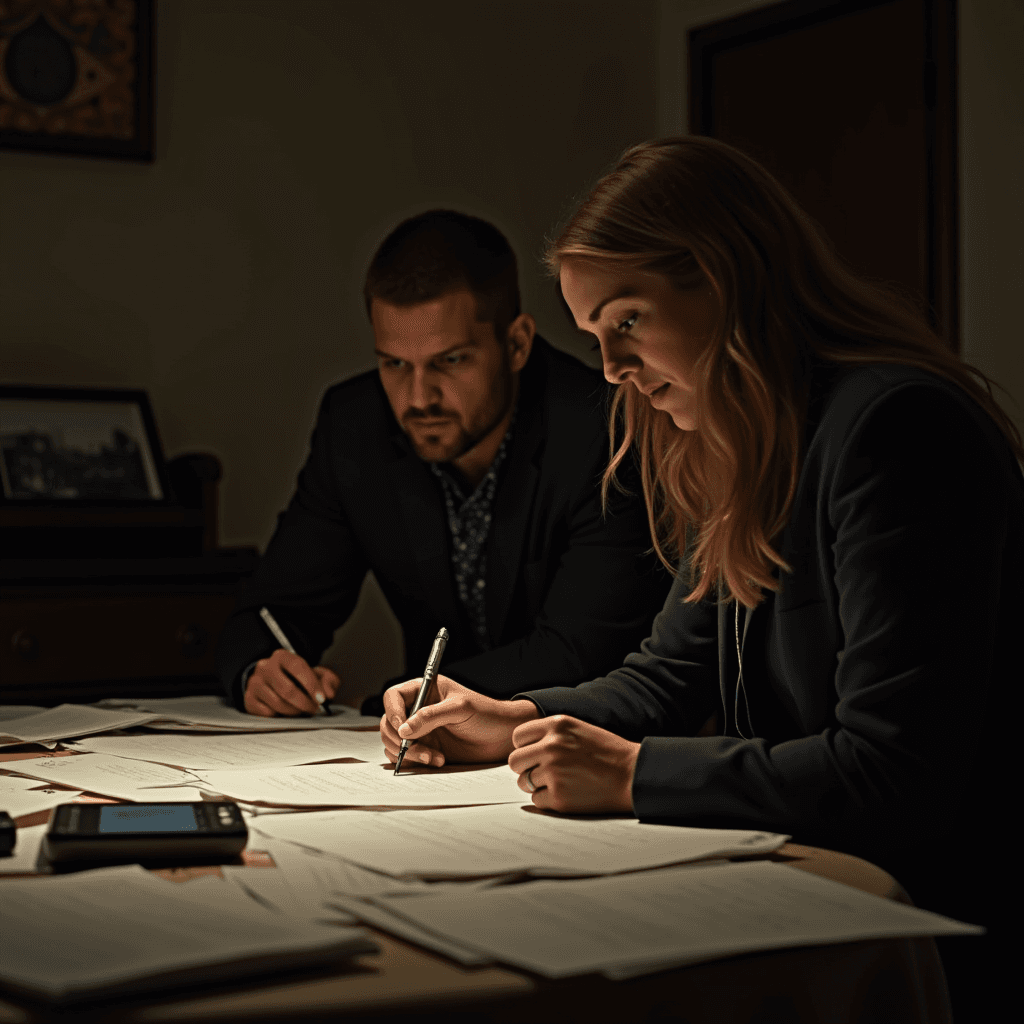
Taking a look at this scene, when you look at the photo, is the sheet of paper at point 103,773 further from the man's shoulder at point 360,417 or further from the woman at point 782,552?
the man's shoulder at point 360,417

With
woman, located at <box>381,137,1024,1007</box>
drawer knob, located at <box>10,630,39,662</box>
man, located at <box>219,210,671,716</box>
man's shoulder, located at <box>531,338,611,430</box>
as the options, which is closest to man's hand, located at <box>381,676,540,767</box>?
woman, located at <box>381,137,1024,1007</box>

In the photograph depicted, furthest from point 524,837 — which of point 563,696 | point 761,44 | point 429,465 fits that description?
point 761,44

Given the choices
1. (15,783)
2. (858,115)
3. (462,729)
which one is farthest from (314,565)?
(858,115)

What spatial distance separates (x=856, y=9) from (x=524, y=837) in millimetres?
2871

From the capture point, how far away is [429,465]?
226 centimetres

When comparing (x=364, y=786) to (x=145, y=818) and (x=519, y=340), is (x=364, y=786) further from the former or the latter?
(x=519, y=340)

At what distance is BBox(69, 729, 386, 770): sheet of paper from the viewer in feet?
4.75

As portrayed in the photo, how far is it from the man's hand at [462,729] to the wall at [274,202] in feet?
6.56

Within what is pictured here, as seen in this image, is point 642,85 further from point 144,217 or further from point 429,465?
point 429,465

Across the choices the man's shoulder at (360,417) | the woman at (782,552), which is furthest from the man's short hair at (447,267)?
the woman at (782,552)

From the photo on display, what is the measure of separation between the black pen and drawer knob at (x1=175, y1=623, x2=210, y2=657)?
741 mm

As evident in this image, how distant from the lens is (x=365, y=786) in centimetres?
132

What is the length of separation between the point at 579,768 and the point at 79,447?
2114mm

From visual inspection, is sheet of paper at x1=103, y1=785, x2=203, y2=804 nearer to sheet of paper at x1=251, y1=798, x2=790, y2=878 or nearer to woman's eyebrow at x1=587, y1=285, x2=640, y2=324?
sheet of paper at x1=251, y1=798, x2=790, y2=878
